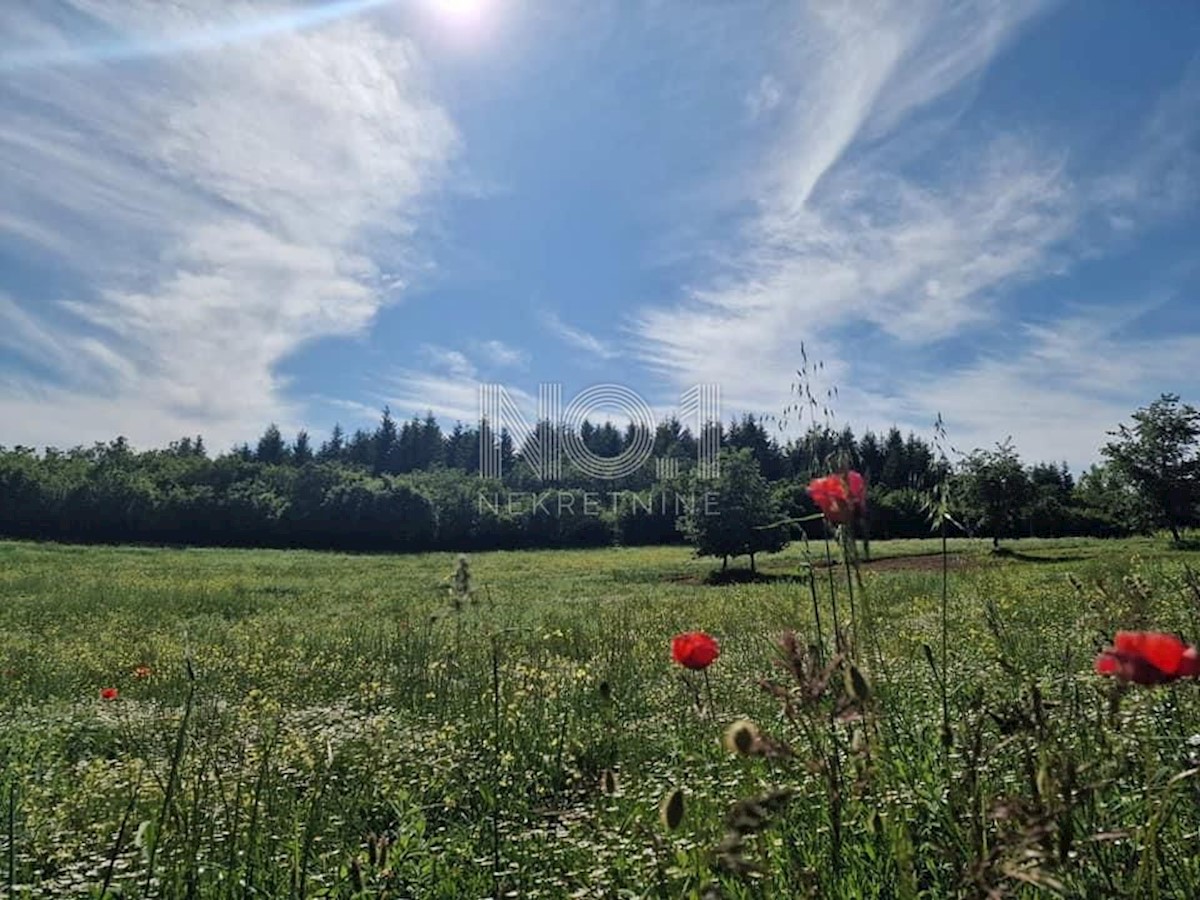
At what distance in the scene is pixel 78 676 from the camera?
918 centimetres

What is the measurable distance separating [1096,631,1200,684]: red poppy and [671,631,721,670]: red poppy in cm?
84

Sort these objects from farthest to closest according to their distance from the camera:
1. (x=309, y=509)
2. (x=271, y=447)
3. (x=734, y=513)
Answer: (x=271, y=447) → (x=309, y=509) → (x=734, y=513)

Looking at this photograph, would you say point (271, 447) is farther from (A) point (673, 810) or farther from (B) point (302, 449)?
(A) point (673, 810)

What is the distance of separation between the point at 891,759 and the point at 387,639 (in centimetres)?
877

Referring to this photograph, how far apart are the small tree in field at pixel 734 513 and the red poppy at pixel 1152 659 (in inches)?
1231

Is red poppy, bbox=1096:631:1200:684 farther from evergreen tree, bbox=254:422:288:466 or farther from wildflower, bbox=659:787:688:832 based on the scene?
evergreen tree, bbox=254:422:288:466

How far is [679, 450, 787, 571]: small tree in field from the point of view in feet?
108

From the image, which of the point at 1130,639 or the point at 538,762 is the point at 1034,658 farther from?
the point at 1130,639

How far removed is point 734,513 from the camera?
109ft

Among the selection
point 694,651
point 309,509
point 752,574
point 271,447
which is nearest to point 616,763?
point 694,651

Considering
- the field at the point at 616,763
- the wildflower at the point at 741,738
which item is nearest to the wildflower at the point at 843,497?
the field at the point at 616,763

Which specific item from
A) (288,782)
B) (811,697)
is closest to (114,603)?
(288,782)

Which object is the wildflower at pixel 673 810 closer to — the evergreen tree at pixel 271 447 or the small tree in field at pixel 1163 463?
the small tree in field at pixel 1163 463

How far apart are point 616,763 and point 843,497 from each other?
3523 mm
